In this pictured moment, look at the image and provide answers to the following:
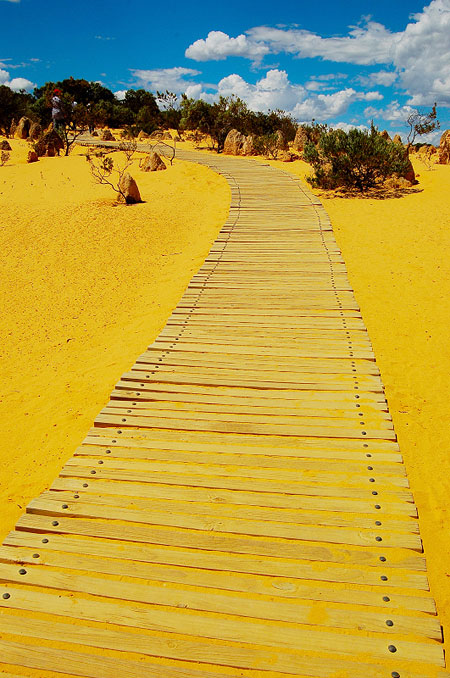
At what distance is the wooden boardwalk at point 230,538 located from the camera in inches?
80.8

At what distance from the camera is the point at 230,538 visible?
2586 millimetres

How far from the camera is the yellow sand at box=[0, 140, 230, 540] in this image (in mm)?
4184

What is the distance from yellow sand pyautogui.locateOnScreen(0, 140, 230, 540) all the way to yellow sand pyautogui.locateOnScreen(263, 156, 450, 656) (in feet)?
9.26

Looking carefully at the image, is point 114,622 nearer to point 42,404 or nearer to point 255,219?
point 42,404

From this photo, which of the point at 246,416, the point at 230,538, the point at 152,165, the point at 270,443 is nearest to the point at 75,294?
the point at 246,416

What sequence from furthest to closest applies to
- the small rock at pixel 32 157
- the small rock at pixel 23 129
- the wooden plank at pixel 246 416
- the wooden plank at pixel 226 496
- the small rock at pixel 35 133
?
1. the small rock at pixel 23 129
2. the small rock at pixel 35 133
3. the small rock at pixel 32 157
4. the wooden plank at pixel 246 416
5. the wooden plank at pixel 226 496

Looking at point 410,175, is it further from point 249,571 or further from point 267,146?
point 249,571

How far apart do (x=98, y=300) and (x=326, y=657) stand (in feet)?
19.6

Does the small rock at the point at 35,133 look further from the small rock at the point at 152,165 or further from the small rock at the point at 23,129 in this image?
the small rock at the point at 152,165

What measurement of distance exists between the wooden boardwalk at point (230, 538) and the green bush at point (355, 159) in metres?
9.85

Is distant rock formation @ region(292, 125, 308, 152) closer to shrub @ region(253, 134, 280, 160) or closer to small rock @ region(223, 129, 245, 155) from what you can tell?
shrub @ region(253, 134, 280, 160)

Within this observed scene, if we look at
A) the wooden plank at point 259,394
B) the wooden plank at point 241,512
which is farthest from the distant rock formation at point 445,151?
the wooden plank at point 241,512

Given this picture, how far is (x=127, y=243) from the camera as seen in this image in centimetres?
927

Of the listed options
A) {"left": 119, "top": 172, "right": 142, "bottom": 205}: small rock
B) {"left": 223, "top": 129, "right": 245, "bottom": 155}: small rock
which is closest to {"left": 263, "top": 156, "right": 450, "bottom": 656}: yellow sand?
{"left": 119, "top": 172, "right": 142, "bottom": 205}: small rock
